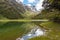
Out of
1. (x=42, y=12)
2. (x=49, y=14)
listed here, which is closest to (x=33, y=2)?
(x=42, y=12)

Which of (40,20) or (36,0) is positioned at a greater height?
(36,0)

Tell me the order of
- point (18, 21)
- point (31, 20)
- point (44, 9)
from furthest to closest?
point (18, 21) → point (31, 20) → point (44, 9)

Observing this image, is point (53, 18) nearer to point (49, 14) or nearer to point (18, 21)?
point (49, 14)

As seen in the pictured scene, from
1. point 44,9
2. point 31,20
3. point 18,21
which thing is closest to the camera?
point 44,9

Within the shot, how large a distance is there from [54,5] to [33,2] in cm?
230

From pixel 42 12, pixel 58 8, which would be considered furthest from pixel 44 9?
pixel 58 8

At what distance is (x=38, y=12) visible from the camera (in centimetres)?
1452

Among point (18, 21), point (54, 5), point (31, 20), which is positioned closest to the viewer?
point (54, 5)

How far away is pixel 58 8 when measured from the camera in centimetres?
1312

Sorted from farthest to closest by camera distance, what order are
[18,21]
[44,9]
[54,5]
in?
[18,21]
[44,9]
[54,5]

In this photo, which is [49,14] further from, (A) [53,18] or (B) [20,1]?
(B) [20,1]

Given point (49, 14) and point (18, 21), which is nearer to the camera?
point (49, 14)

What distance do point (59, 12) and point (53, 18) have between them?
0.74 meters

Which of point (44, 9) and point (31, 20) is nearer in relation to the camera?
point (44, 9)
